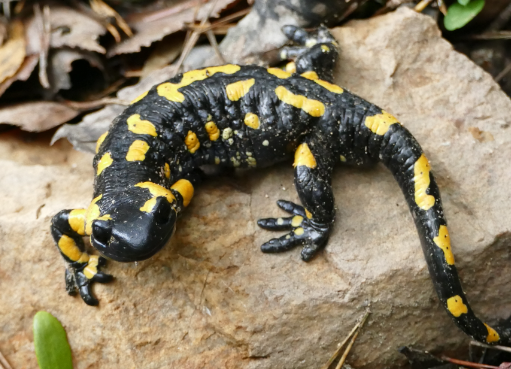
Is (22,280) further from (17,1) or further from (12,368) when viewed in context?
(17,1)

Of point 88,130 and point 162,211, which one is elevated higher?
point 162,211

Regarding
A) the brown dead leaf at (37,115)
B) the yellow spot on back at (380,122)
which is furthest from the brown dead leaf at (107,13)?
the yellow spot on back at (380,122)

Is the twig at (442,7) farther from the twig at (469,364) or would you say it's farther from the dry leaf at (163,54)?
the twig at (469,364)

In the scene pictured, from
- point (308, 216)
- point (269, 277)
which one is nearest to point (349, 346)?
point (269, 277)

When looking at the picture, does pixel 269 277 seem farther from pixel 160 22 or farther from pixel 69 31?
pixel 69 31

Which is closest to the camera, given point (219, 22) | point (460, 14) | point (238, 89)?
point (238, 89)

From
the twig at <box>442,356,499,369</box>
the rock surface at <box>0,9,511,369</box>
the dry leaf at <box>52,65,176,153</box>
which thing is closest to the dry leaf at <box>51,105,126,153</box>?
the dry leaf at <box>52,65,176,153</box>
